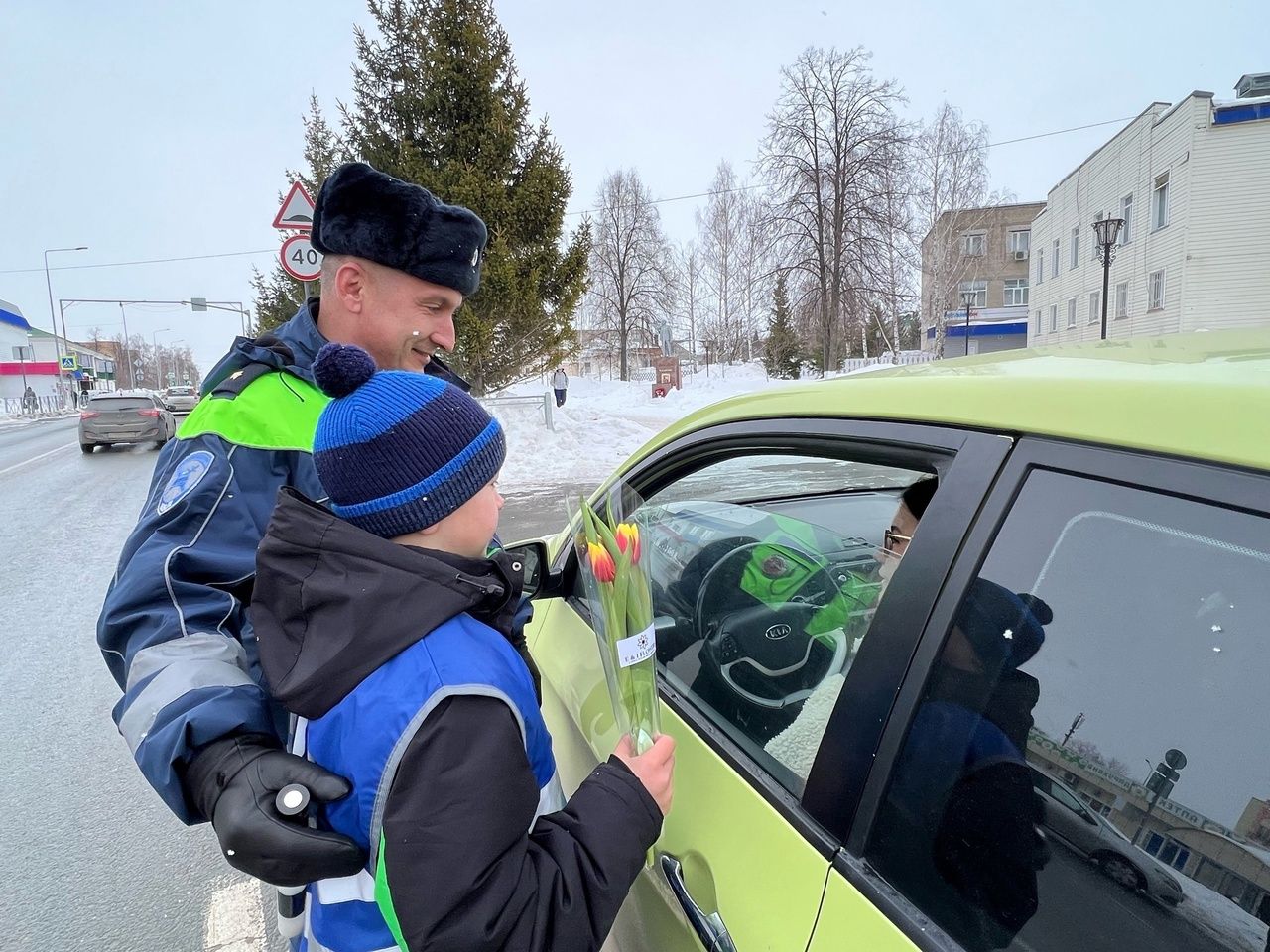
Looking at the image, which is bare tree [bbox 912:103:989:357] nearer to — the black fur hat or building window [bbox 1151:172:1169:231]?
building window [bbox 1151:172:1169:231]

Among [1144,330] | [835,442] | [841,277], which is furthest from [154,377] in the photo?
[835,442]

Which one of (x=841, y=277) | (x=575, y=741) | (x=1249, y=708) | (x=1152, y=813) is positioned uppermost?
(x=841, y=277)

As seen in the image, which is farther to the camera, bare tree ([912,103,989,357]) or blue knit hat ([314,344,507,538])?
bare tree ([912,103,989,357])

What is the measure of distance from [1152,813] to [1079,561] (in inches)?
10.0

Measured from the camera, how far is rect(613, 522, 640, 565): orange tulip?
113cm

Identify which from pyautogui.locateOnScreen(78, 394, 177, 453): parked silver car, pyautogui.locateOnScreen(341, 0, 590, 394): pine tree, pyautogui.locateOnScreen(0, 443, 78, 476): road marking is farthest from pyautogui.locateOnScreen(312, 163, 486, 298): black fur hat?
pyautogui.locateOnScreen(78, 394, 177, 453): parked silver car

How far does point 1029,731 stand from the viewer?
2.61 feet

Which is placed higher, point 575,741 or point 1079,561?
point 1079,561

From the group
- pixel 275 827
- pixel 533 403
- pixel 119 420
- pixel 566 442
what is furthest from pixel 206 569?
pixel 119 420

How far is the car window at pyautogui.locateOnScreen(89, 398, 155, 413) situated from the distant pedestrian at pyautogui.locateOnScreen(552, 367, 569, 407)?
926 centimetres

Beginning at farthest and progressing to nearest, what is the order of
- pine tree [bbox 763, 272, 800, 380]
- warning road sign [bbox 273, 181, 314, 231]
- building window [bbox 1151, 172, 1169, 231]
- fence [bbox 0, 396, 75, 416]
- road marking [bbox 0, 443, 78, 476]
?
fence [bbox 0, 396, 75, 416], pine tree [bbox 763, 272, 800, 380], building window [bbox 1151, 172, 1169, 231], road marking [bbox 0, 443, 78, 476], warning road sign [bbox 273, 181, 314, 231]

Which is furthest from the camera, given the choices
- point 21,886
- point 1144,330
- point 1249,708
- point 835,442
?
point 1144,330

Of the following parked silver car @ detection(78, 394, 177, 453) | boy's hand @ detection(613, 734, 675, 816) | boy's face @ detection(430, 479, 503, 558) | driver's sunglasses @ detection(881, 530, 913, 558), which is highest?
boy's face @ detection(430, 479, 503, 558)

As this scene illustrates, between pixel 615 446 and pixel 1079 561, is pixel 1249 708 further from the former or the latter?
pixel 615 446
